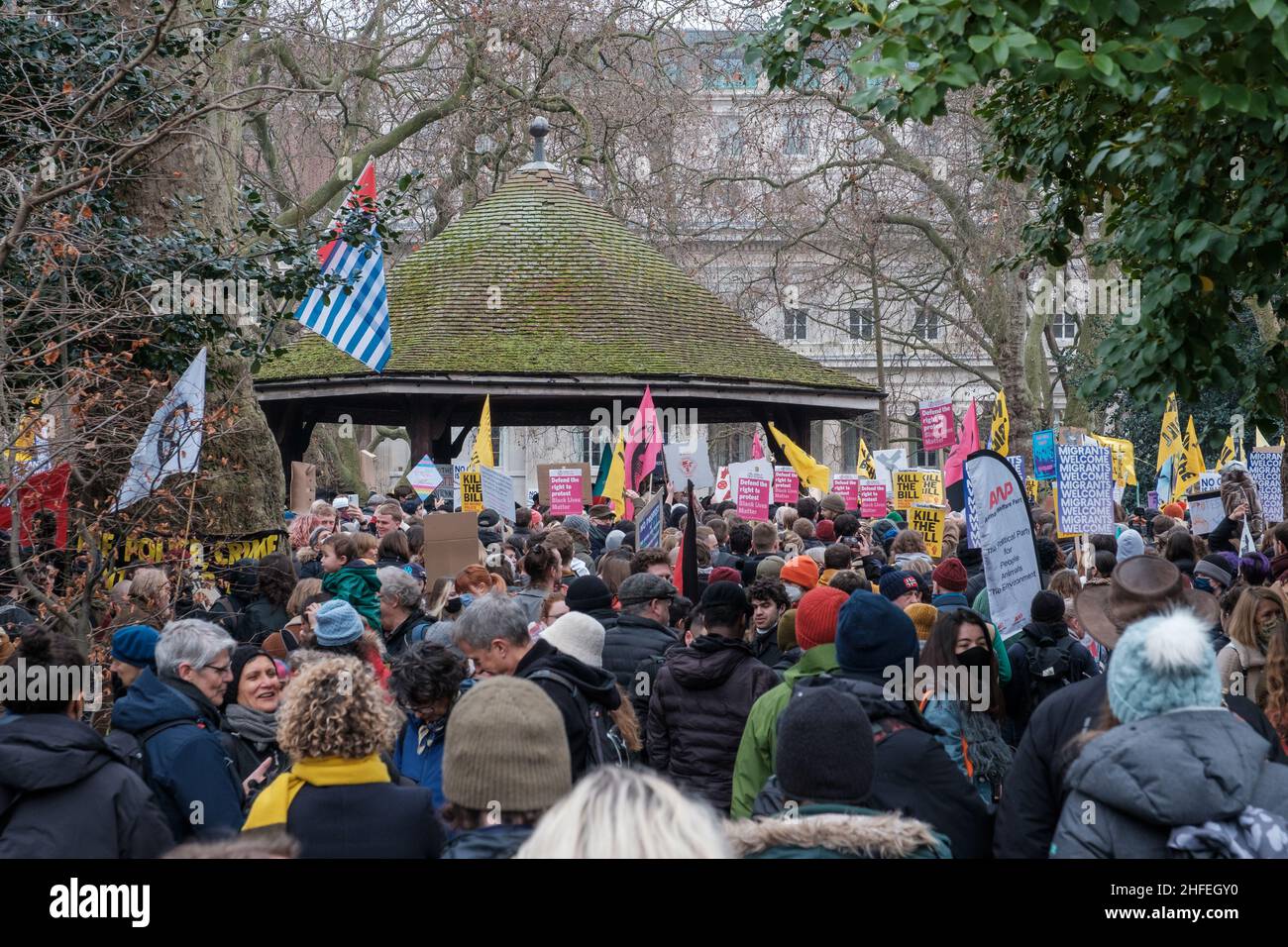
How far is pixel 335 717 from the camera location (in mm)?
3977

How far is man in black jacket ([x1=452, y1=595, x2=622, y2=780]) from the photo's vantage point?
5.47 meters

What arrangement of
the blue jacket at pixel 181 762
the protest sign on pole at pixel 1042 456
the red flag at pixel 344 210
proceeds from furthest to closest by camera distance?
the protest sign on pole at pixel 1042 456, the red flag at pixel 344 210, the blue jacket at pixel 181 762

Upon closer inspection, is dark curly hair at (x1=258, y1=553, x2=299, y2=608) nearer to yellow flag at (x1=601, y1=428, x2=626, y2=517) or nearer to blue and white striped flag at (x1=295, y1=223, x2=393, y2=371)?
blue and white striped flag at (x1=295, y1=223, x2=393, y2=371)

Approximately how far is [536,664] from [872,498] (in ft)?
46.4

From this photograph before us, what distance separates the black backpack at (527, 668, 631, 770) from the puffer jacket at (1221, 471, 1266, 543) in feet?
30.5

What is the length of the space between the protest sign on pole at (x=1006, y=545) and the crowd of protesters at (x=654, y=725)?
21 cm

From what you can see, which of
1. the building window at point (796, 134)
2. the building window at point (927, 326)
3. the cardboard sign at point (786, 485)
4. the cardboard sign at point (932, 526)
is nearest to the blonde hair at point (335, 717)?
the cardboard sign at point (932, 526)

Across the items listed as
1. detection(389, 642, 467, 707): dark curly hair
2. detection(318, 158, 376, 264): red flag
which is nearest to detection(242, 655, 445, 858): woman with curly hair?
detection(389, 642, 467, 707): dark curly hair

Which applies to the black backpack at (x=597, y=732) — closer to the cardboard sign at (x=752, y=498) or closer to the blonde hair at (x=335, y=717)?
the blonde hair at (x=335, y=717)

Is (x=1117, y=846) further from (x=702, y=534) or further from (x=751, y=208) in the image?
(x=751, y=208)

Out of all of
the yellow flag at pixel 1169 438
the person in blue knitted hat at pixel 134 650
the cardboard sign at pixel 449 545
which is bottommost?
the person in blue knitted hat at pixel 134 650

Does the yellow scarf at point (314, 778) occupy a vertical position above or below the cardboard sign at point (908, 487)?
below

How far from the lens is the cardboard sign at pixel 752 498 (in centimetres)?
1669
